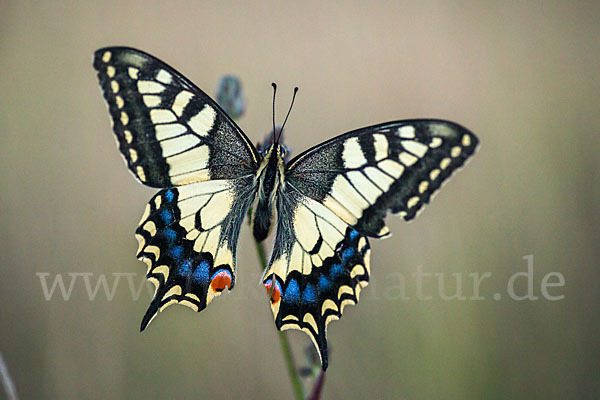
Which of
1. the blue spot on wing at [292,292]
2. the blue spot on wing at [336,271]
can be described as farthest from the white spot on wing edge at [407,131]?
the blue spot on wing at [292,292]

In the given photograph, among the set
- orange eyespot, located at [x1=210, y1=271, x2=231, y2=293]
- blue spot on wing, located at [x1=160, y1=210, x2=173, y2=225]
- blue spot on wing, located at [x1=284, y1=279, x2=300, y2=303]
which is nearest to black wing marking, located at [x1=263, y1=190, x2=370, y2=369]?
blue spot on wing, located at [x1=284, y1=279, x2=300, y2=303]

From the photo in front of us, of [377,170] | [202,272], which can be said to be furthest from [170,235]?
[377,170]

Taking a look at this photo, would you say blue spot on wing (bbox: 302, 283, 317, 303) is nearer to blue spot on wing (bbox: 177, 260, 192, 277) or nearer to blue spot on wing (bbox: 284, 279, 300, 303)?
blue spot on wing (bbox: 284, 279, 300, 303)

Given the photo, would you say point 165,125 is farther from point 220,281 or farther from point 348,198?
point 348,198

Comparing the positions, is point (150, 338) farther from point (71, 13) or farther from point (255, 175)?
point (71, 13)

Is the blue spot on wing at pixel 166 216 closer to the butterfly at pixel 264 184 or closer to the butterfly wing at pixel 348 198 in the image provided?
the butterfly at pixel 264 184

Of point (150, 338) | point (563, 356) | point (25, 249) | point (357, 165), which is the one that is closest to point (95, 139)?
point (25, 249)
